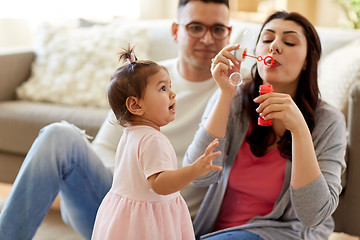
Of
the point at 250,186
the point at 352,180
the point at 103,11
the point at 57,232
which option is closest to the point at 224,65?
the point at 250,186

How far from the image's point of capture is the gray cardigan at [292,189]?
1.22 m

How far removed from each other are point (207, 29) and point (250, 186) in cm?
56

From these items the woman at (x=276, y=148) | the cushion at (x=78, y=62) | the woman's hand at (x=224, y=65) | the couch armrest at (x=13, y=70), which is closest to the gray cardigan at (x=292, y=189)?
the woman at (x=276, y=148)

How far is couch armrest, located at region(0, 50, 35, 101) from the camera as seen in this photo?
8.89ft

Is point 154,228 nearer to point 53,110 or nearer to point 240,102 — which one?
point 240,102

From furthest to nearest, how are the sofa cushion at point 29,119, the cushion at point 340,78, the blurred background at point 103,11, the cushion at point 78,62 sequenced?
the blurred background at point 103,11 → the cushion at point 78,62 → the sofa cushion at point 29,119 → the cushion at point 340,78

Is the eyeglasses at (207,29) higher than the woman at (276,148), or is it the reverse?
the eyeglasses at (207,29)

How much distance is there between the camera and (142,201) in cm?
104

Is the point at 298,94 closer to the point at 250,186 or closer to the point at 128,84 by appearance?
the point at 250,186

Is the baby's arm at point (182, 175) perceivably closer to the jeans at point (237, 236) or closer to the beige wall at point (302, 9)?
the jeans at point (237, 236)

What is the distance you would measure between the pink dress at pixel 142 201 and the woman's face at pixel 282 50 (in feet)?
1.21

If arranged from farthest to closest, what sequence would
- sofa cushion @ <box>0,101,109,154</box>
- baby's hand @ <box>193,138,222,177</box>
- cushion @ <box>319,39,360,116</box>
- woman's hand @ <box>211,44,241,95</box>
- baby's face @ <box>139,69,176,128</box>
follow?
1. sofa cushion @ <box>0,101,109,154</box>
2. cushion @ <box>319,39,360,116</box>
3. woman's hand @ <box>211,44,241,95</box>
4. baby's face @ <box>139,69,176,128</box>
5. baby's hand @ <box>193,138,222,177</box>

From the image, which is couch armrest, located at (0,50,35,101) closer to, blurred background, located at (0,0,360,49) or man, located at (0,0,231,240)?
blurred background, located at (0,0,360,49)

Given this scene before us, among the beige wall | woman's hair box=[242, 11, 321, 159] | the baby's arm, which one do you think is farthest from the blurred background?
the baby's arm
